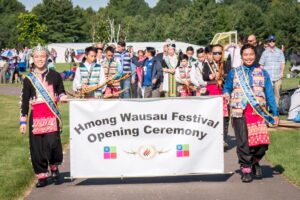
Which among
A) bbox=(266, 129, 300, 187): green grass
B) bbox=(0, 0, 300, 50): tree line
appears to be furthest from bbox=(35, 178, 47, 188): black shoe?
bbox=(0, 0, 300, 50): tree line

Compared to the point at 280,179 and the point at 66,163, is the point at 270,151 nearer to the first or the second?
the point at 280,179

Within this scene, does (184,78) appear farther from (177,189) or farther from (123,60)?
(177,189)

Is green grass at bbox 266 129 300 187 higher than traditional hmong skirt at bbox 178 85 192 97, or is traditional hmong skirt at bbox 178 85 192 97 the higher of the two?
traditional hmong skirt at bbox 178 85 192 97

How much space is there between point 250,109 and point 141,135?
1489 millimetres

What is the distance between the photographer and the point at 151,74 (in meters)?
19.0

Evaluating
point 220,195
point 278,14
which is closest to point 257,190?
point 220,195

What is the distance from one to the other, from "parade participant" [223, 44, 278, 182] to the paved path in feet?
1.21

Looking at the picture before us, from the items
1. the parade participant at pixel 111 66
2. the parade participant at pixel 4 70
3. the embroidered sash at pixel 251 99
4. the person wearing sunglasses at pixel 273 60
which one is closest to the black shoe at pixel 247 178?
the embroidered sash at pixel 251 99

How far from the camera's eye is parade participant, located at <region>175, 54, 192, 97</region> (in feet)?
52.2

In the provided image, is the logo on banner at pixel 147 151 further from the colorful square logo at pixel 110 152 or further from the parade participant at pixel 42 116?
the parade participant at pixel 42 116

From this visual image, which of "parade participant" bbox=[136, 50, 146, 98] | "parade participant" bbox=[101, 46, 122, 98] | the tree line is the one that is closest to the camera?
"parade participant" bbox=[101, 46, 122, 98]

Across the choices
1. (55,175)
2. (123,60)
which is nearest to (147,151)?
(55,175)

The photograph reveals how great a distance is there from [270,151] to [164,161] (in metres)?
3.36

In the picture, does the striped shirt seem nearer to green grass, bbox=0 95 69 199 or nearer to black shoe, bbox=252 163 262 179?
green grass, bbox=0 95 69 199
